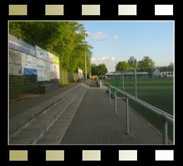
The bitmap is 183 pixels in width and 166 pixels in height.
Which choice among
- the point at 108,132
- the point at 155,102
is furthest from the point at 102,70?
the point at 108,132

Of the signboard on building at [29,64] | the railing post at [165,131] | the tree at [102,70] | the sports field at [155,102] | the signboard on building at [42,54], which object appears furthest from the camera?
the tree at [102,70]

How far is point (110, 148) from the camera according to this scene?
9.41ft

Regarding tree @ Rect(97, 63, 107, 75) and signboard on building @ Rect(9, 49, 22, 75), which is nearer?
signboard on building @ Rect(9, 49, 22, 75)

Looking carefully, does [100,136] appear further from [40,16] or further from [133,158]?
[40,16]

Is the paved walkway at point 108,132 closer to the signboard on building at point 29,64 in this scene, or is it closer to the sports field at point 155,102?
the sports field at point 155,102

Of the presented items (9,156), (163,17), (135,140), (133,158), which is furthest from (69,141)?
(163,17)

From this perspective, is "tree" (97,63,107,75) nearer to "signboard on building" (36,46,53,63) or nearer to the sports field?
the sports field

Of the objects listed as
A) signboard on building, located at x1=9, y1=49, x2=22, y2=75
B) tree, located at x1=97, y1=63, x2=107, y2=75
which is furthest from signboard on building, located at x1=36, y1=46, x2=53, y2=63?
tree, located at x1=97, y1=63, x2=107, y2=75

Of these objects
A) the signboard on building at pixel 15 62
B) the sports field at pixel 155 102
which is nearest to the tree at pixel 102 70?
the sports field at pixel 155 102

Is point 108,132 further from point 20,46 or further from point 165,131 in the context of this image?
point 20,46

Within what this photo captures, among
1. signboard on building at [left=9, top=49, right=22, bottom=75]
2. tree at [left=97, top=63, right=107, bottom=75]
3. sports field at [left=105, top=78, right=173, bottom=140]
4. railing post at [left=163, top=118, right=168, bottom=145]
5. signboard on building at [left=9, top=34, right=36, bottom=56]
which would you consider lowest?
sports field at [left=105, top=78, right=173, bottom=140]

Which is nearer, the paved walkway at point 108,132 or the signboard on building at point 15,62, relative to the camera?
the paved walkway at point 108,132
